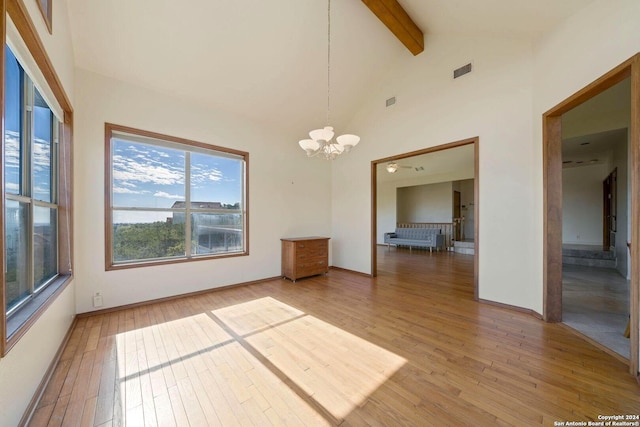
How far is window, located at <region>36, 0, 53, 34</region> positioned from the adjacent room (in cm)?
2

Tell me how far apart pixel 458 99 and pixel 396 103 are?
114 centimetres

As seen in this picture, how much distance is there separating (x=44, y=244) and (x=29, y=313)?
0.97 metres

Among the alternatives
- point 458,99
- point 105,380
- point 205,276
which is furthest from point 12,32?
point 458,99

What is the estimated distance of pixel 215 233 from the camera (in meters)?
4.15

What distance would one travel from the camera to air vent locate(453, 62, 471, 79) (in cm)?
362

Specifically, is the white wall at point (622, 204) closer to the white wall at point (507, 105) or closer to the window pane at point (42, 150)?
the white wall at point (507, 105)

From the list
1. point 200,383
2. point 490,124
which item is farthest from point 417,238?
point 200,383

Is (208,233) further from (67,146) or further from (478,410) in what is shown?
(478,410)

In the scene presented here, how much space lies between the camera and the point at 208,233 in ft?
13.4

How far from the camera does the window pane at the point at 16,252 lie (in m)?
1.57

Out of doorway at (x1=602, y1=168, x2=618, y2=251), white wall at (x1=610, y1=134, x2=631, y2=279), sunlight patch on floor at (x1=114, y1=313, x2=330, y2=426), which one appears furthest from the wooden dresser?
doorway at (x1=602, y1=168, x2=618, y2=251)

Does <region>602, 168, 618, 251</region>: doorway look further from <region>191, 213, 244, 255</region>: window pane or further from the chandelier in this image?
<region>191, 213, 244, 255</region>: window pane

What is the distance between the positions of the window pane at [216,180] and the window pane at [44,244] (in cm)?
163

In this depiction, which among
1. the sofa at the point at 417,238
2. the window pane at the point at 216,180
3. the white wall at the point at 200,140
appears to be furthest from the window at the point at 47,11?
the sofa at the point at 417,238
